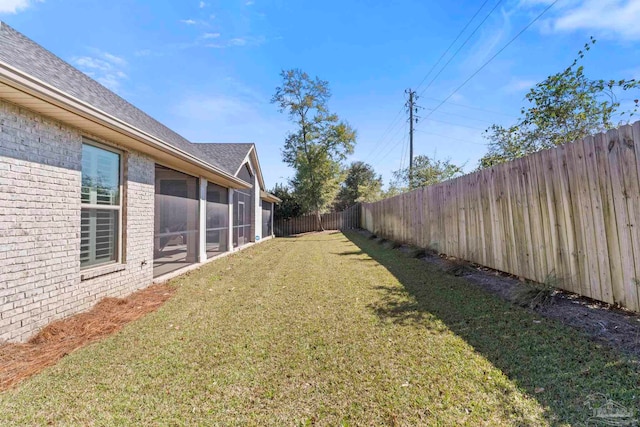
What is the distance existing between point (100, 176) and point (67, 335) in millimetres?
2349

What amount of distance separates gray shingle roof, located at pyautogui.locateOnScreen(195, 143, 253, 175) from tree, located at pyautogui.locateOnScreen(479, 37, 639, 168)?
31.1 feet

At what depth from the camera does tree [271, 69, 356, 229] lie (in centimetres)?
2145

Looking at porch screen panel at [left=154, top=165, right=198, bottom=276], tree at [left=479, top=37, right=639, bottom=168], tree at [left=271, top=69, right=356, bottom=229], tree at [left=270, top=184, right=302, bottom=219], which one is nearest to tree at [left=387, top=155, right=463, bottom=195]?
tree at [left=271, top=69, right=356, bottom=229]

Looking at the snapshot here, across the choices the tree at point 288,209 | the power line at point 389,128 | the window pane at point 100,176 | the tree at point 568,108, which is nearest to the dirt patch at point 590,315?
the tree at point 568,108

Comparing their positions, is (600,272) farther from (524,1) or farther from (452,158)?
(452,158)

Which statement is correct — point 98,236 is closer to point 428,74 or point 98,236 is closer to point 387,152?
point 428,74

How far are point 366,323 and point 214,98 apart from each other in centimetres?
989

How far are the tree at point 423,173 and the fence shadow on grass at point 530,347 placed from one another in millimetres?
12047

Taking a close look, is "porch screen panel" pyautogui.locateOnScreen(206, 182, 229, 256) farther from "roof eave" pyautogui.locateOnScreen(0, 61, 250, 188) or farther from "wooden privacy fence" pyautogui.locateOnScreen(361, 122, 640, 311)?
"wooden privacy fence" pyautogui.locateOnScreen(361, 122, 640, 311)

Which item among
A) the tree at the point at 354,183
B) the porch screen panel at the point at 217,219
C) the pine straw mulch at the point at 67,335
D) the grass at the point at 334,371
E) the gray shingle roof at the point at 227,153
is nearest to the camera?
the grass at the point at 334,371

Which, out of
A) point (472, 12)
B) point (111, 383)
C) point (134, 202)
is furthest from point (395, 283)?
point (472, 12)

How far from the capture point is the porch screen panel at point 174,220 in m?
6.30

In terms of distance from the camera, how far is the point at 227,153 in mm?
12773

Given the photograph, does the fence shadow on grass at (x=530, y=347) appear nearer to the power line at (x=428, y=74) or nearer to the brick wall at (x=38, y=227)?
the brick wall at (x=38, y=227)
